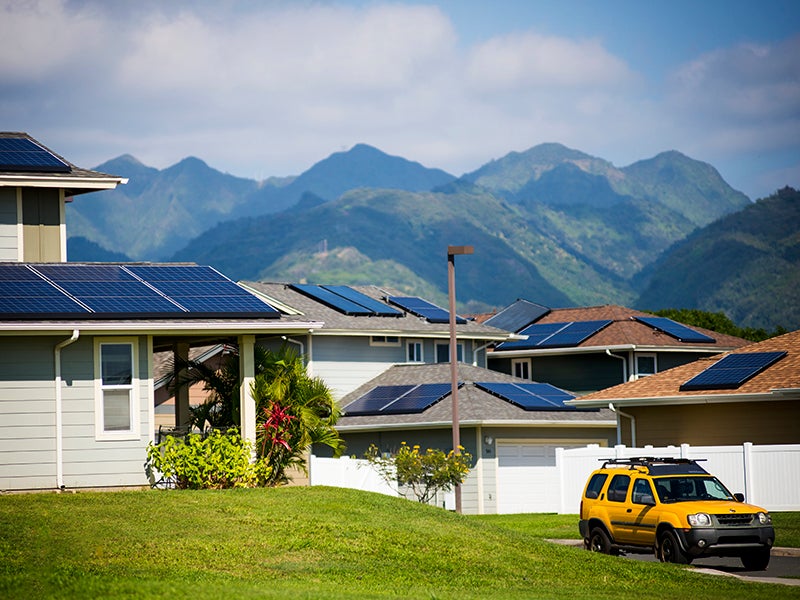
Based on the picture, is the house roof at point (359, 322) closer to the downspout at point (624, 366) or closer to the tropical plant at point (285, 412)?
the downspout at point (624, 366)

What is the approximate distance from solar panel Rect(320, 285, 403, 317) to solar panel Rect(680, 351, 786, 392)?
13.7 m

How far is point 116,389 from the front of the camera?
2578 cm

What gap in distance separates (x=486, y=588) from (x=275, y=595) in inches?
152

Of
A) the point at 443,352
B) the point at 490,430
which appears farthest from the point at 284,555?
the point at 443,352

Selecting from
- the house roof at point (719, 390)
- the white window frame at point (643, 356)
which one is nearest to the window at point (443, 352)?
the white window frame at point (643, 356)

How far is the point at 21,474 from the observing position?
81.7 ft

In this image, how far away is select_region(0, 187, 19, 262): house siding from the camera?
30.0 m

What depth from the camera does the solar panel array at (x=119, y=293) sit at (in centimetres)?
2533

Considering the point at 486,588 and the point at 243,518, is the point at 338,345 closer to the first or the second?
the point at 243,518

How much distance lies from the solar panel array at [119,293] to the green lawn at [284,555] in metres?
3.68

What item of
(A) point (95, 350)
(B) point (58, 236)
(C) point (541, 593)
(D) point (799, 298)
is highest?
(D) point (799, 298)

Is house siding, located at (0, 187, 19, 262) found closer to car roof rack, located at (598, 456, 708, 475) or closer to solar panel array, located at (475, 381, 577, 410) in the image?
car roof rack, located at (598, 456, 708, 475)

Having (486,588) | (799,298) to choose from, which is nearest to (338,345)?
(486,588)

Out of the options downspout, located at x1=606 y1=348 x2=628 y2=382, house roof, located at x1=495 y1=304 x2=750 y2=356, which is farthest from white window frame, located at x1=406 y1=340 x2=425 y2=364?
downspout, located at x1=606 y1=348 x2=628 y2=382
